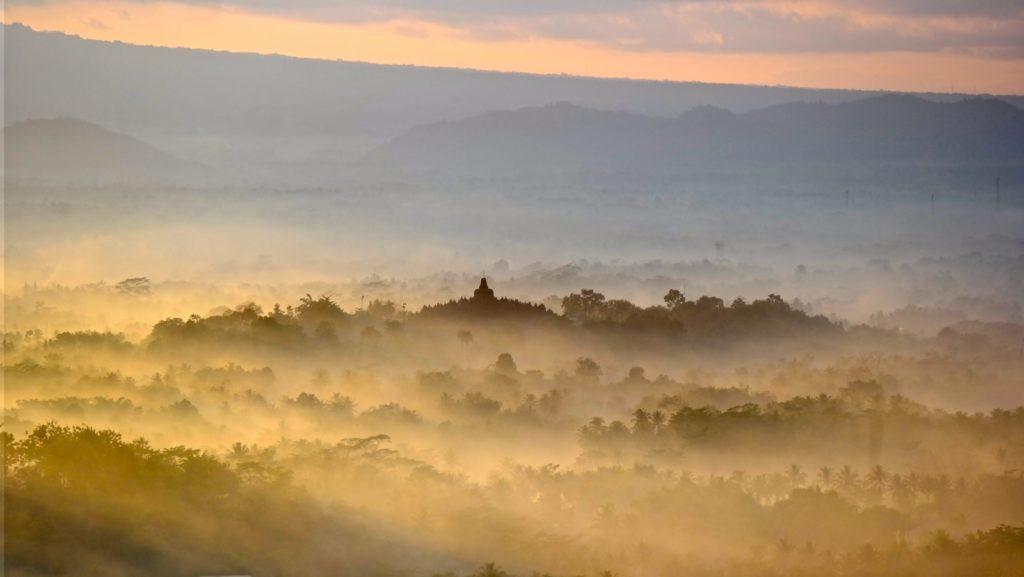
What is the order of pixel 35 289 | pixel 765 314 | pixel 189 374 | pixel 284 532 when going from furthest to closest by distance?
pixel 765 314 < pixel 35 289 < pixel 189 374 < pixel 284 532

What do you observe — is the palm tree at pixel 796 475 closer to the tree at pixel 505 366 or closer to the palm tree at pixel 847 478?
the palm tree at pixel 847 478

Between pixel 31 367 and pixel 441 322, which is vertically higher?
pixel 441 322

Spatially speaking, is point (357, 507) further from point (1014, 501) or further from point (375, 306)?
point (375, 306)

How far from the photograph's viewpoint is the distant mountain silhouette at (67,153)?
17162 cm

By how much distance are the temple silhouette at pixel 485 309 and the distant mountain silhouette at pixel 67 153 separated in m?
67.3

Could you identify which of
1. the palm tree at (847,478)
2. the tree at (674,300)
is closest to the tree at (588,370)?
the palm tree at (847,478)

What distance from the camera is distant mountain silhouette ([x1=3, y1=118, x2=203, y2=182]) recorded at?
17162 centimetres

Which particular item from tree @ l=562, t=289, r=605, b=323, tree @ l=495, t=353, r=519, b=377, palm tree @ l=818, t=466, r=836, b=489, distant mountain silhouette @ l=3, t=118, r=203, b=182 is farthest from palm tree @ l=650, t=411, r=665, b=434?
distant mountain silhouette @ l=3, t=118, r=203, b=182

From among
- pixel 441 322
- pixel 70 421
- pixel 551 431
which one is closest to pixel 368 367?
pixel 441 322

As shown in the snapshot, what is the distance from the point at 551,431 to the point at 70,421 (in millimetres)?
36407

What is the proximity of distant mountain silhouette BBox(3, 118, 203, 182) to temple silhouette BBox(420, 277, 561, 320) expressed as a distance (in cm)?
6730

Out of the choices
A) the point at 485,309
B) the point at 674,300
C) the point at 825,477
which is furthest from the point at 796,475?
the point at 674,300

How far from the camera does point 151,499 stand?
174ft

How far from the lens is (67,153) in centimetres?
17562
